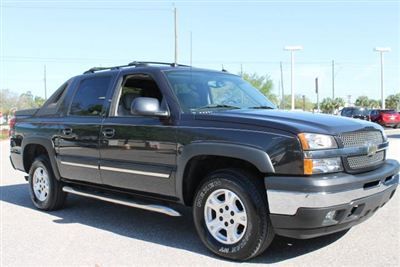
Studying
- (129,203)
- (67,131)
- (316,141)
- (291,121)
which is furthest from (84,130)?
(316,141)

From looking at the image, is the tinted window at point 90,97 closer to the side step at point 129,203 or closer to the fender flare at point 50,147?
the fender flare at point 50,147

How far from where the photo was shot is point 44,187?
7.01 m

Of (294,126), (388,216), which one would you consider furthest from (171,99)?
(388,216)

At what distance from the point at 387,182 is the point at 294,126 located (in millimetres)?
1271

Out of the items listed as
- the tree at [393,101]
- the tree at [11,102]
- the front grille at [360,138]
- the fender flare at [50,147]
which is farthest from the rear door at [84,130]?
the tree at [393,101]

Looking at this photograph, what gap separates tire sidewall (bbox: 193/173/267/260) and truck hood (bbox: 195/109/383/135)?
22.0 inches

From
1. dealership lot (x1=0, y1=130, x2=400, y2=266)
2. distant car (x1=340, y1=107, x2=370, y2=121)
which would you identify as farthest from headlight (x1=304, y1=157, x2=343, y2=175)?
distant car (x1=340, y1=107, x2=370, y2=121)

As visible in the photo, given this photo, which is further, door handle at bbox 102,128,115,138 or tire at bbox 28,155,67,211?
tire at bbox 28,155,67,211

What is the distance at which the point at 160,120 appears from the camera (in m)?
5.10

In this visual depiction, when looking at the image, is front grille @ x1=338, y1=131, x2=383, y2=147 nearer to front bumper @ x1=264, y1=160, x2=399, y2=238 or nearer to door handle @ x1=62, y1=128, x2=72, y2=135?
front bumper @ x1=264, y1=160, x2=399, y2=238

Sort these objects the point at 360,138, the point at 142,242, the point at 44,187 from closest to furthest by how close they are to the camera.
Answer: the point at 360,138 < the point at 142,242 < the point at 44,187

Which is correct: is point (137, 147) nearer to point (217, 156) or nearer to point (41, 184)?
point (217, 156)

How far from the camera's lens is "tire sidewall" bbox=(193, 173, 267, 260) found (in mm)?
4316

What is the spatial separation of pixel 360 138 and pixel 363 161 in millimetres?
218
